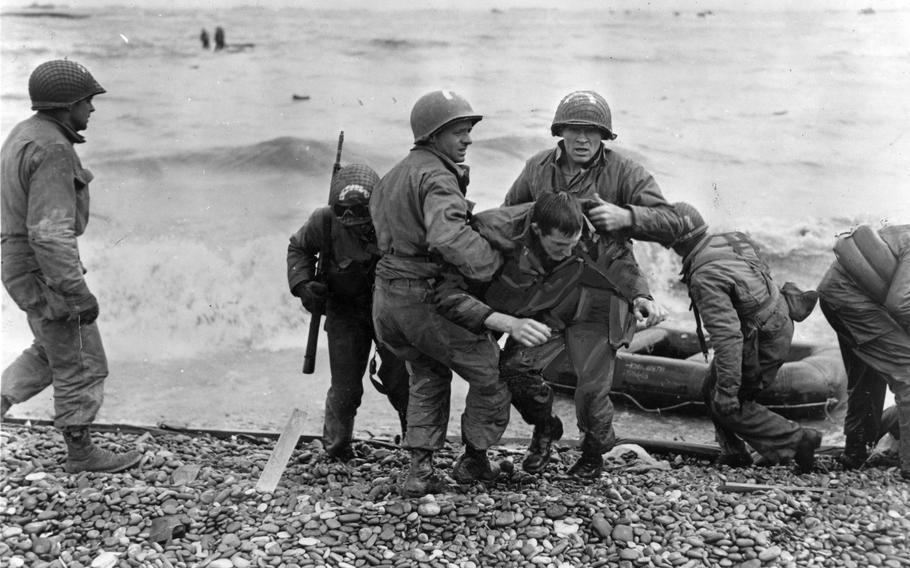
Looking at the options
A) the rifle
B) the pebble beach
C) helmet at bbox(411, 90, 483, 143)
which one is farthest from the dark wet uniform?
the rifle

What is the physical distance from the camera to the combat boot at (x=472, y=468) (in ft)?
17.3

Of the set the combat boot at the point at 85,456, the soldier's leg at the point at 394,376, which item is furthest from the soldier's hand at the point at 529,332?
the combat boot at the point at 85,456

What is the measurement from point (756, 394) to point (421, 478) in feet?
7.70

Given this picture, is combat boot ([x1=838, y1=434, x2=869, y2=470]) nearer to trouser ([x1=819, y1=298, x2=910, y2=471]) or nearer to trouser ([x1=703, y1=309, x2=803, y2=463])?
trouser ([x1=819, y1=298, x2=910, y2=471])

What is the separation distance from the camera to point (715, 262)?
5.60 metres

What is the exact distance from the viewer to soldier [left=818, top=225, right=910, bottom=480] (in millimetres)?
5664

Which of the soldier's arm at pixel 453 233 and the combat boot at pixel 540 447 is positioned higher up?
the soldier's arm at pixel 453 233

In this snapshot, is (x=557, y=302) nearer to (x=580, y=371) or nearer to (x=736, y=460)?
(x=580, y=371)

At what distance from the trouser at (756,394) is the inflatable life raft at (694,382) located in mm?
2289

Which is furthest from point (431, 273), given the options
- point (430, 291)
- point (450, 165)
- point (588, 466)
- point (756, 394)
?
point (756, 394)

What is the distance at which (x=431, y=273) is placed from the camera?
4.81m

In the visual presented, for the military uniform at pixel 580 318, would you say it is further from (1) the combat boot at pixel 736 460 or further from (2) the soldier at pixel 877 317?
(2) the soldier at pixel 877 317

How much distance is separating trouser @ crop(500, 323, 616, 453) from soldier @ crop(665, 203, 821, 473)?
74 cm

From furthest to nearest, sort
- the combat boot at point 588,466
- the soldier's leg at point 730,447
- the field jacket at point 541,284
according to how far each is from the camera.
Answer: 1. the soldier's leg at point 730,447
2. the combat boot at point 588,466
3. the field jacket at point 541,284
